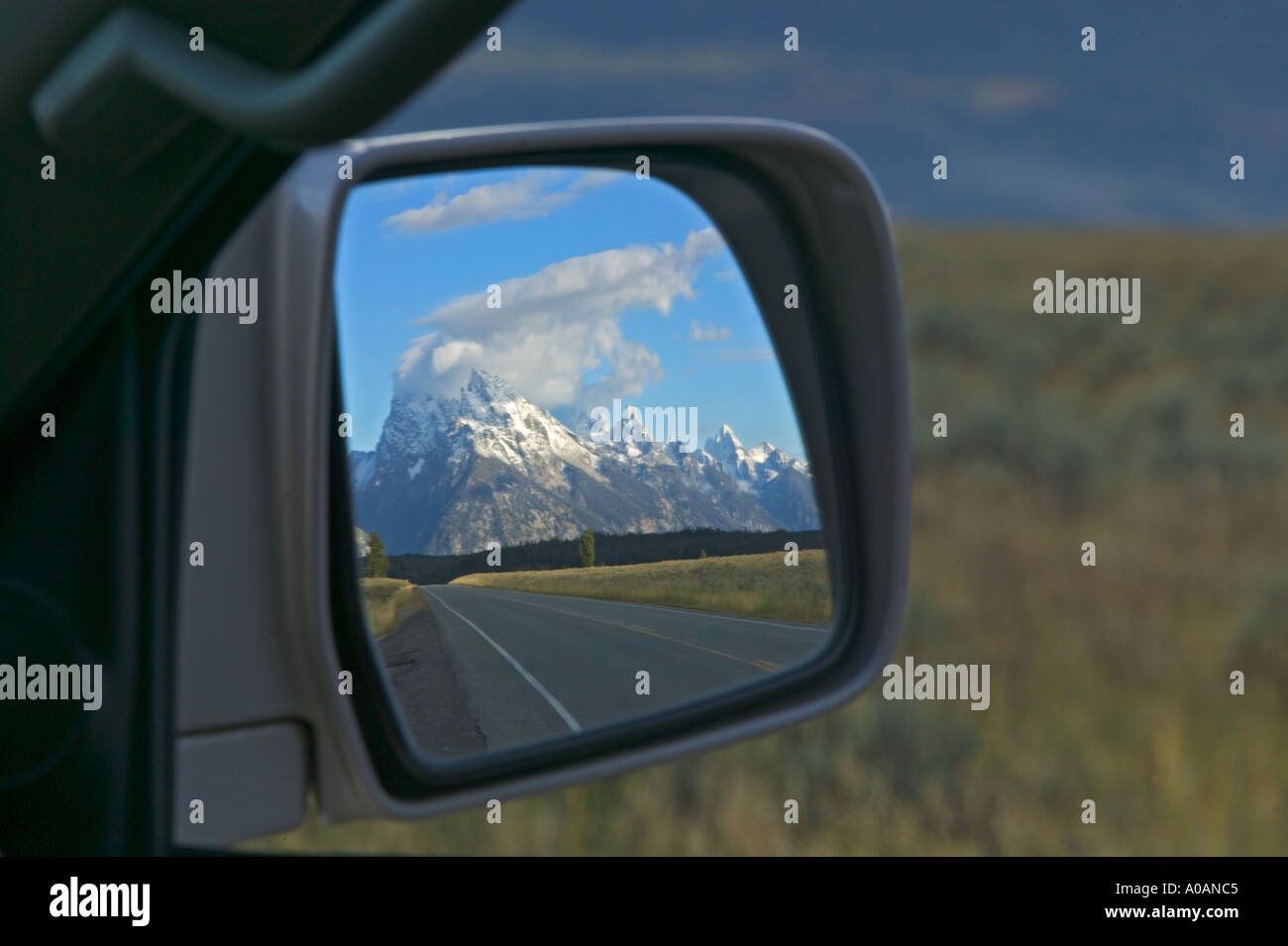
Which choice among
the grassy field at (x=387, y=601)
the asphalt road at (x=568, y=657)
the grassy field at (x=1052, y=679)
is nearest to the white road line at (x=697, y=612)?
the asphalt road at (x=568, y=657)

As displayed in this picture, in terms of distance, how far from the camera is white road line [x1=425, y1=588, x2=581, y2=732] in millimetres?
1348

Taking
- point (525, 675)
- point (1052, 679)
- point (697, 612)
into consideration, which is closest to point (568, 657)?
point (525, 675)

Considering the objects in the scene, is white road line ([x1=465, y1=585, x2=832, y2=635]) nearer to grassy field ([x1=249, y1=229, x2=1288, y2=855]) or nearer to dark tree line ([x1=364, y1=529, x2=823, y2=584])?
dark tree line ([x1=364, y1=529, x2=823, y2=584])

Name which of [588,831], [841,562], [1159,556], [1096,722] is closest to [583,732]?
[841,562]

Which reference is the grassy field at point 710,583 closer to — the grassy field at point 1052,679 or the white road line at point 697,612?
the white road line at point 697,612

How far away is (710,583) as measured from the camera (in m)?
1.66

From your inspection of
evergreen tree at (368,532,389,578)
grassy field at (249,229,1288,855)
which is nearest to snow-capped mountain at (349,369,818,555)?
evergreen tree at (368,532,389,578)

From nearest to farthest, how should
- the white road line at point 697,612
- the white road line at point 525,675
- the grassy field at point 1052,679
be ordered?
the white road line at point 525,675
the white road line at point 697,612
the grassy field at point 1052,679

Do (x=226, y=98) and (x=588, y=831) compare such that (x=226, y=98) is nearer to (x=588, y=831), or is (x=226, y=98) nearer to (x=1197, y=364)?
(x=588, y=831)

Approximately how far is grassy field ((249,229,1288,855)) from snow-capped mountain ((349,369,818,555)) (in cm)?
42

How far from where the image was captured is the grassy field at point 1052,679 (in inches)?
186

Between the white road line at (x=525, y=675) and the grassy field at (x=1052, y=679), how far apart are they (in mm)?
309

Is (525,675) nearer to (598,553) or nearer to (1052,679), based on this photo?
(598,553)

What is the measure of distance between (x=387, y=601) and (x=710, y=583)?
1.63 feet
